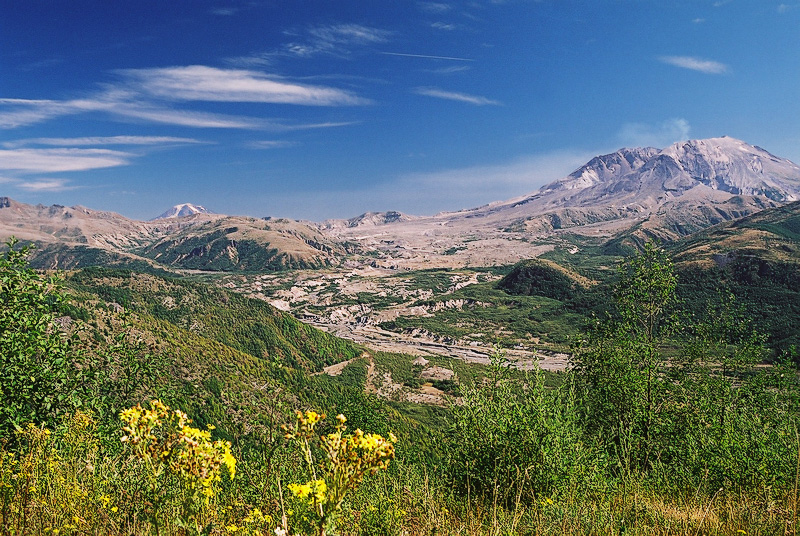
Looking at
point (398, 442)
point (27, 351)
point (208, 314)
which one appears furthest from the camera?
point (208, 314)

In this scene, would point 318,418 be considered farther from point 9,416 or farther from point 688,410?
point 688,410

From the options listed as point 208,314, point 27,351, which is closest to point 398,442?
point 27,351

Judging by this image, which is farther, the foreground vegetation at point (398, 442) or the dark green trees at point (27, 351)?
the dark green trees at point (27, 351)

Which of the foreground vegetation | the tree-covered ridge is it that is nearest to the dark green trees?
the foreground vegetation

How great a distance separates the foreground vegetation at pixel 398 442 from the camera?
4.29 m

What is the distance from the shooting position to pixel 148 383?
16000 millimetres

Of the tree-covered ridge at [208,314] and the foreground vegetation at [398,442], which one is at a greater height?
the foreground vegetation at [398,442]

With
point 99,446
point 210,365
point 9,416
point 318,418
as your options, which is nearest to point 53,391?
point 9,416

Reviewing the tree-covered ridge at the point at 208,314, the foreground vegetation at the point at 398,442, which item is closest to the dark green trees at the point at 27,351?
the foreground vegetation at the point at 398,442

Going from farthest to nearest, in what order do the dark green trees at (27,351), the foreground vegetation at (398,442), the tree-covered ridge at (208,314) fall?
the tree-covered ridge at (208,314) → the dark green trees at (27,351) → the foreground vegetation at (398,442)

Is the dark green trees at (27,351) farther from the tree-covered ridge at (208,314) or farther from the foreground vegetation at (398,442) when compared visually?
the tree-covered ridge at (208,314)

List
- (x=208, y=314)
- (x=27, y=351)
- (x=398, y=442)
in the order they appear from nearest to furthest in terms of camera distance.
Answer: (x=398, y=442)
(x=27, y=351)
(x=208, y=314)

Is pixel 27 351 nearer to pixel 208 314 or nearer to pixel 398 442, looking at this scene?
pixel 398 442

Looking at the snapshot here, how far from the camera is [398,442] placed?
34.9 feet
